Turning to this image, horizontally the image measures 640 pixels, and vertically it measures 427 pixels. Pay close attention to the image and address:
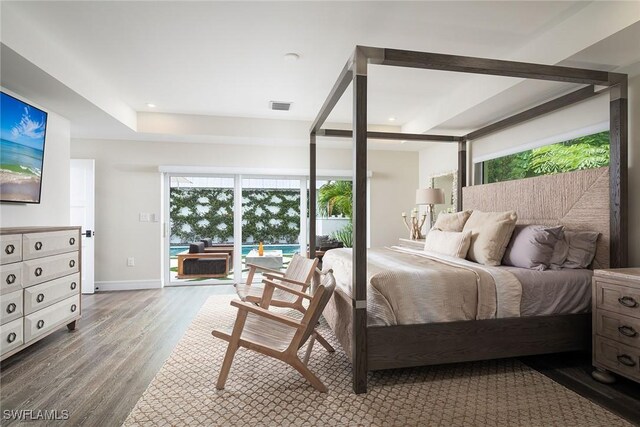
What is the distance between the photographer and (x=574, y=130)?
10.4 ft

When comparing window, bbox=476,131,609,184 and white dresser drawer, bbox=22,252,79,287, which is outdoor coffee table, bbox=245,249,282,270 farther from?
window, bbox=476,131,609,184

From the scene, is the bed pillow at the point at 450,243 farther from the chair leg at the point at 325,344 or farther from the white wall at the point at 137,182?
the white wall at the point at 137,182

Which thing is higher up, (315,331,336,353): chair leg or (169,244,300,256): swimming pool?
(169,244,300,256): swimming pool

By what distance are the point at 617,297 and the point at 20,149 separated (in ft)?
15.9

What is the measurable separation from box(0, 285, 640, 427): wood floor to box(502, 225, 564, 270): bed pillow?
2.52ft

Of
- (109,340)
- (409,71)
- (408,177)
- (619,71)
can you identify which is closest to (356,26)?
(409,71)

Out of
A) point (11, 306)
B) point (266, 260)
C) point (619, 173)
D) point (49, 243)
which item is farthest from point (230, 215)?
point (619, 173)

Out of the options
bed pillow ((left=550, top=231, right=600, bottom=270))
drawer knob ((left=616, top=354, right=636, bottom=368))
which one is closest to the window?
bed pillow ((left=550, top=231, right=600, bottom=270))

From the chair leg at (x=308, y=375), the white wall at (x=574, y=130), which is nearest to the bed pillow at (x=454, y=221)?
the white wall at (x=574, y=130)

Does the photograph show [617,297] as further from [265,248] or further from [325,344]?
[265,248]

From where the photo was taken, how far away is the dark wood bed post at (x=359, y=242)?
2148 millimetres

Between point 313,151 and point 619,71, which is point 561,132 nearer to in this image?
point 619,71

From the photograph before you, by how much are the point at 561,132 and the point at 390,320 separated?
2637 mm

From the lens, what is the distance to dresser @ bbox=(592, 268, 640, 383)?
2104mm
